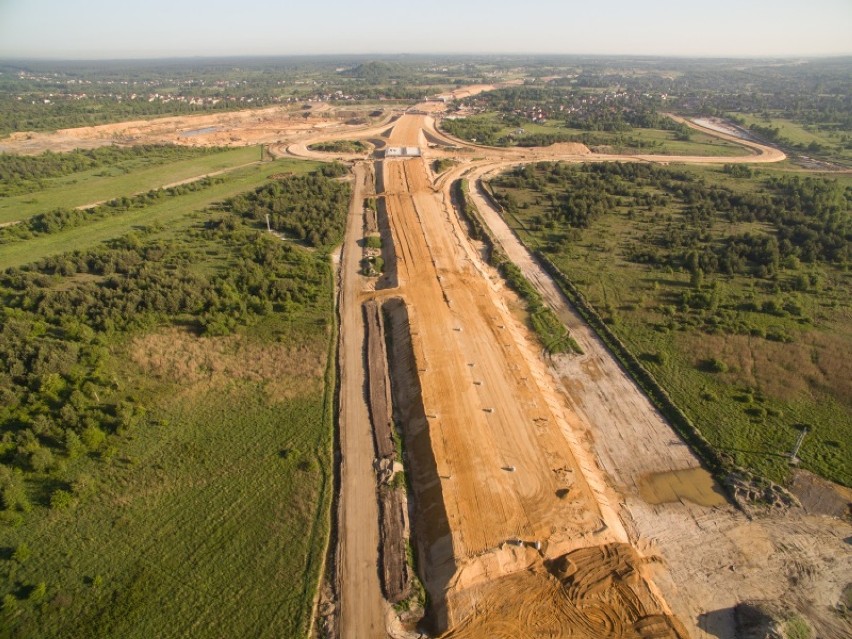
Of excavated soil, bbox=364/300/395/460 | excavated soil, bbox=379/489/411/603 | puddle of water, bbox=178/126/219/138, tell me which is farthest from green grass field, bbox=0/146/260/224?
excavated soil, bbox=379/489/411/603

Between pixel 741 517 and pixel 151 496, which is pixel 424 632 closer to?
pixel 151 496

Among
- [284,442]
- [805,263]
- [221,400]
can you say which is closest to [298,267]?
[221,400]

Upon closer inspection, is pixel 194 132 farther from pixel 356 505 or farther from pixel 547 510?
pixel 547 510

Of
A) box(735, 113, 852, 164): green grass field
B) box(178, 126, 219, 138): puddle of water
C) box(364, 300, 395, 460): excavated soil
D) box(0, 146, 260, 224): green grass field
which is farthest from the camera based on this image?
box(178, 126, 219, 138): puddle of water

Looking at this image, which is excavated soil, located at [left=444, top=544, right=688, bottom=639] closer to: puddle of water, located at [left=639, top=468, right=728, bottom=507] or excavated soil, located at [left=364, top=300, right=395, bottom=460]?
puddle of water, located at [left=639, top=468, right=728, bottom=507]

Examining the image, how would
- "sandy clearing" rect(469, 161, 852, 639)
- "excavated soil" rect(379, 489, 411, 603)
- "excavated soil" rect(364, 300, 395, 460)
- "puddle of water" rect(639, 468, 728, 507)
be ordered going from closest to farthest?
"sandy clearing" rect(469, 161, 852, 639) < "excavated soil" rect(379, 489, 411, 603) < "puddle of water" rect(639, 468, 728, 507) < "excavated soil" rect(364, 300, 395, 460)

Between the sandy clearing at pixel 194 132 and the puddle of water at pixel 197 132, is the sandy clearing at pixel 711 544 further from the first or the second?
the puddle of water at pixel 197 132
